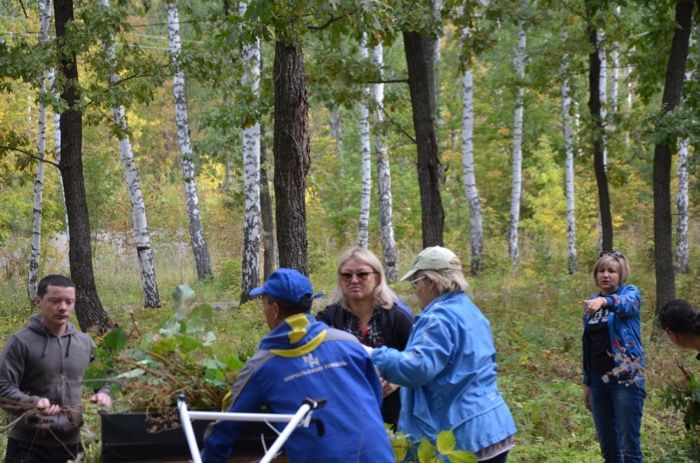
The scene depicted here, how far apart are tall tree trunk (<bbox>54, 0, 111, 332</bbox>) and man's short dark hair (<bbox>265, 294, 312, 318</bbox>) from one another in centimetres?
872

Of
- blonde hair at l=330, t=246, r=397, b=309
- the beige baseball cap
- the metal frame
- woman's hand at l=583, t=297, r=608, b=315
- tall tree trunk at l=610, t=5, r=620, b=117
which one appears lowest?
woman's hand at l=583, t=297, r=608, b=315

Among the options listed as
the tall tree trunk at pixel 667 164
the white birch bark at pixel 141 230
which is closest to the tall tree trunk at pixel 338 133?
the white birch bark at pixel 141 230

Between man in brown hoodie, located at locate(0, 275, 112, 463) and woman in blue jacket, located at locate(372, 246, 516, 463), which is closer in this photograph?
woman in blue jacket, located at locate(372, 246, 516, 463)

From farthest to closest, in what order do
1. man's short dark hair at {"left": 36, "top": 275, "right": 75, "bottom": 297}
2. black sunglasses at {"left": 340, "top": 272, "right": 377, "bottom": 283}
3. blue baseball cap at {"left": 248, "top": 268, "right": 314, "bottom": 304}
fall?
black sunglasses at {"left": 340, "top": 272, "right": 377, "bottom": 283} < man's short dark hair at {"left": 36, "top": 275, "right": 75, "bottom": 297} < blue baseball cap at {"left": 248, "top": 268, "right": 314, "bottom": 304}

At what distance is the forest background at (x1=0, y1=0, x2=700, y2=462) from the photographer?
32.9 ft

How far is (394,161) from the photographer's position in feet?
118

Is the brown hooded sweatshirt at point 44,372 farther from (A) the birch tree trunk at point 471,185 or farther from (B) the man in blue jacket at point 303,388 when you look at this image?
(A) the birch tree trunk at point 471,185

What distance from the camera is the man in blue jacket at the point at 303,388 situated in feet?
10.9

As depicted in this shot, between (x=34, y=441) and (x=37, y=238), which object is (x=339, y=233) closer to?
(x=37, y=238)

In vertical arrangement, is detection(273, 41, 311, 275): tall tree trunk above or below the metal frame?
Answer: above

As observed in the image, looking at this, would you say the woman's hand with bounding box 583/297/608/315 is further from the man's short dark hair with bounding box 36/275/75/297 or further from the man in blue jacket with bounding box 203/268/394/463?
the man's short dark hair with bounding box 36/275/75/297

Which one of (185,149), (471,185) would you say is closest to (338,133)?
(471,185)

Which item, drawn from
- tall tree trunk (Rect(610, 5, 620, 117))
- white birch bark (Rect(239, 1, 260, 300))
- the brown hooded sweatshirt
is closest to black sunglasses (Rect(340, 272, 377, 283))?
the brown hooded sweatshirt

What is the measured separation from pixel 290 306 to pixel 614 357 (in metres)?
3.43
